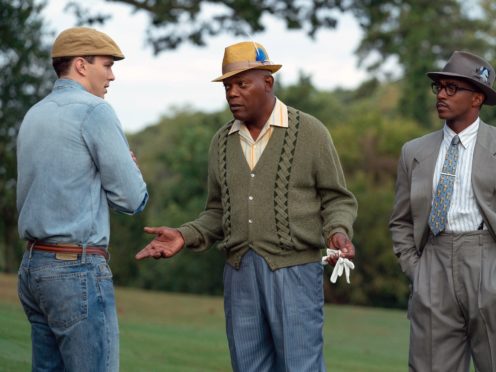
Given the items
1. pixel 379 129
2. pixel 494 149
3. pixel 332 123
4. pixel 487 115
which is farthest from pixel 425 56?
pixel 494 149

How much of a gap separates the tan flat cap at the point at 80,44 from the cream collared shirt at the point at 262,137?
1.23 m

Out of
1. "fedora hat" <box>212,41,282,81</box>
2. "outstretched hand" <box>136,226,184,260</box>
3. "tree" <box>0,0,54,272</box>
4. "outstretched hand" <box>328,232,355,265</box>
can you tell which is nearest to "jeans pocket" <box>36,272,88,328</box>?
"outstretched hand" <box>136,226,184,260</box>

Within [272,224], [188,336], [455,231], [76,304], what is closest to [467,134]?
[455,231]

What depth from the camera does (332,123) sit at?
152 ft

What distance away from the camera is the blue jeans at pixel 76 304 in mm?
5086

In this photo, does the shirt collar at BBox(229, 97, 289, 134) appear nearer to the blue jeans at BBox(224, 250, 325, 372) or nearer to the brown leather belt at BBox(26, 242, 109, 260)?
the blue jeans at BBox(224, 250, 325, 372)

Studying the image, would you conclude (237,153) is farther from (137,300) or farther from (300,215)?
(137,300)

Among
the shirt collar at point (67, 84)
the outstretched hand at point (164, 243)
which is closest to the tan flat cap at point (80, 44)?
the shirt collar at point (67, 84)

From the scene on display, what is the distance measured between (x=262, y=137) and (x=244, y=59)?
0.48 metres

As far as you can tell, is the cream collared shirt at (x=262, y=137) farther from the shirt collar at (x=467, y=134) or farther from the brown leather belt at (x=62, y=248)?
the brown leather belt at (x=62, y=248)

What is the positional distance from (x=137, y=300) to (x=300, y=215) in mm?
16816

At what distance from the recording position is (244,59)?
614 cm

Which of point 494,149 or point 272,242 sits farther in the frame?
point 494,149

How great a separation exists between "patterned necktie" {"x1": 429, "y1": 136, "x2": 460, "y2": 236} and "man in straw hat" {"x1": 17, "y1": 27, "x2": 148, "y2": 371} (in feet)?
6.63
